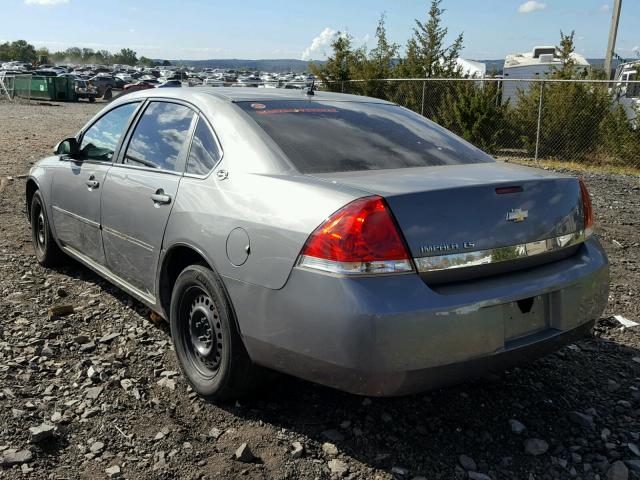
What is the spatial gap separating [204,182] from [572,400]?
2274 millimetres

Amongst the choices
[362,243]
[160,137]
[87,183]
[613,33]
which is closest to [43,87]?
[613,33]

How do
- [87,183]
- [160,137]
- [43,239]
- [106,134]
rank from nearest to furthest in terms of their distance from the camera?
[160,137], [87,183], [106,134], [43,239]

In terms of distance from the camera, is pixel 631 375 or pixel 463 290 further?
pixel 631 375

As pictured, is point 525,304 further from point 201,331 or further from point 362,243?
point 201,331

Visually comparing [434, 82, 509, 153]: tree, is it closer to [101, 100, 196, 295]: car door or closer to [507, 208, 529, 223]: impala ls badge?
[101, 100, 196, 295]: car door

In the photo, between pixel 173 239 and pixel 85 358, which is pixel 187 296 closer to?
pixel 173 239

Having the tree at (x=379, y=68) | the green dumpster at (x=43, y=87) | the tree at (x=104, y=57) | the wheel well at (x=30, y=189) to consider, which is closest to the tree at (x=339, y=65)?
the tree at (x=379, y=68)

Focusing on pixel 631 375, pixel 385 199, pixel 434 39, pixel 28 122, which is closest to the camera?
pixel 385 199

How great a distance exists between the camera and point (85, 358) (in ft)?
12.5

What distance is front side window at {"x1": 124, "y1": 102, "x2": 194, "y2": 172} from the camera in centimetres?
363

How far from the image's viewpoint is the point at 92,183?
14.1ft

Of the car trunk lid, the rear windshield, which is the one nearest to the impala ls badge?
the car trunk lid

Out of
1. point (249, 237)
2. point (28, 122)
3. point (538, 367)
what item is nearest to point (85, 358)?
point (249, 237)

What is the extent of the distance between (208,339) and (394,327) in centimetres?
124
